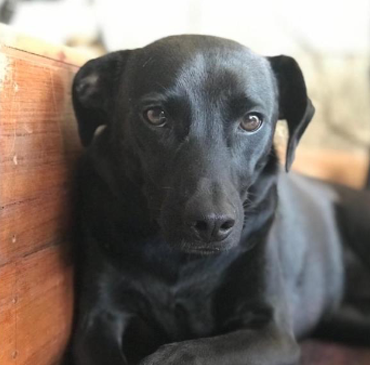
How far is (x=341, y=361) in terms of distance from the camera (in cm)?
153

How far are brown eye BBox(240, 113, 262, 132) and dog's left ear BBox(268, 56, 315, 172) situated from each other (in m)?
0.17

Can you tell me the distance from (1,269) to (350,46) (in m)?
2.23

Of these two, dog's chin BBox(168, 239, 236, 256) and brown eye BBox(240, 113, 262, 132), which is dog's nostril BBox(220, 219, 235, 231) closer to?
dog's chin BBox(168, 239, 236, 256)

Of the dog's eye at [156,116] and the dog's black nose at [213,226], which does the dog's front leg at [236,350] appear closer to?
the dog's black nose at [213,226]

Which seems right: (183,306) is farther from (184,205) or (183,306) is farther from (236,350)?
(184,205)

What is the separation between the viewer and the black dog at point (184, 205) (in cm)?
106

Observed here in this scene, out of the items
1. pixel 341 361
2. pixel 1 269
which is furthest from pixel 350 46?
pixel 1 269

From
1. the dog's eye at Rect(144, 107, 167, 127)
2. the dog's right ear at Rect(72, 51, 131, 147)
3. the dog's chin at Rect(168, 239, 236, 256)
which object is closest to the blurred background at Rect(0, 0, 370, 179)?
the dog's right ear at Rect(72, 51, 131, 147)

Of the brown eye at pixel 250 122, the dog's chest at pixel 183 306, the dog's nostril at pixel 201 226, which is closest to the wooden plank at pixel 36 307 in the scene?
the dog's chest at pixel 183 306

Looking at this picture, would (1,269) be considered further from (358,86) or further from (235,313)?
(358,86)

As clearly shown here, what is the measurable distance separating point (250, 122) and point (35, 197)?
406 mm

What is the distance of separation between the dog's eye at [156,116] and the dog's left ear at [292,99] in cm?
31

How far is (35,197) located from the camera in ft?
3.51

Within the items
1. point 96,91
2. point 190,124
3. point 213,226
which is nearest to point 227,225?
point 213,226
